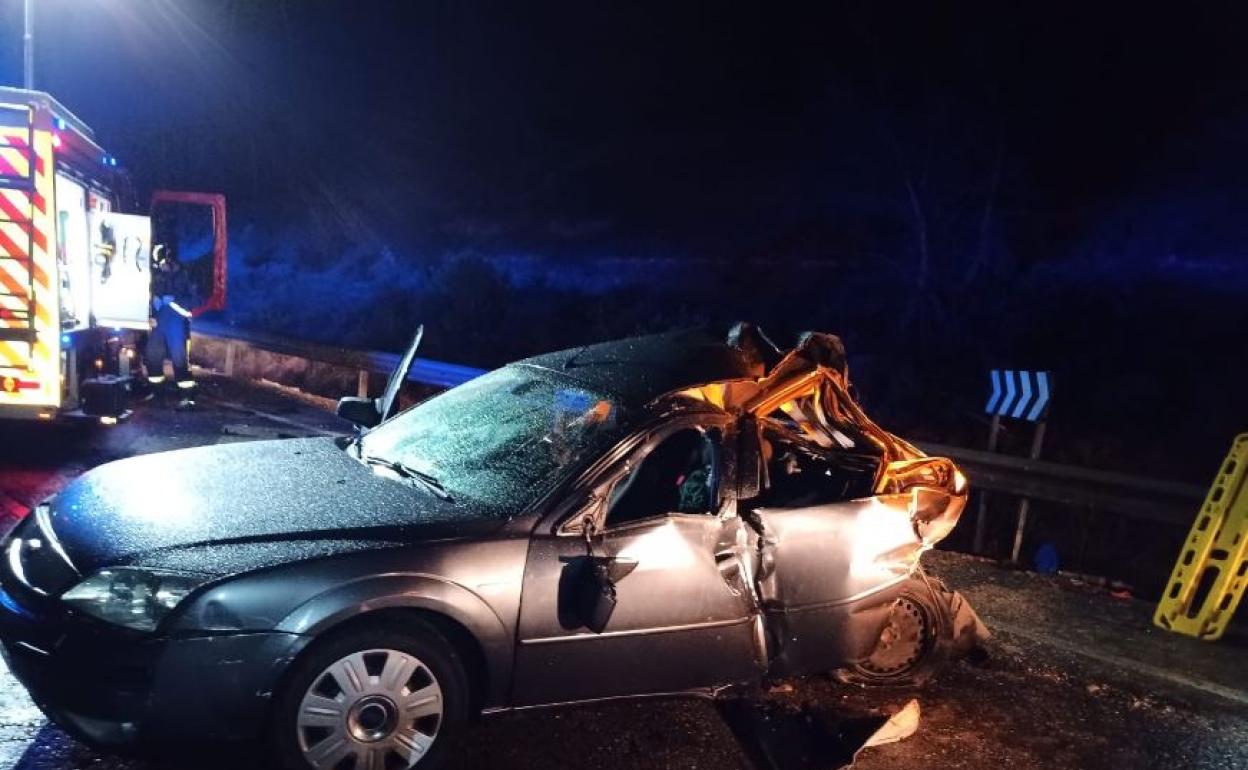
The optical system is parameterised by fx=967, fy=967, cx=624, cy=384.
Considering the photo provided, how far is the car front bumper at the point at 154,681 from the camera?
3.10 meters

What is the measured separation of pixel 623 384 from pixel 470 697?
4.81 ft

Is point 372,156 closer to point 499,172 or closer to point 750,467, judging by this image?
Answer: point 499,172

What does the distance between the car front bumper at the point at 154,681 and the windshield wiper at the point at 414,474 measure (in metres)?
0.86

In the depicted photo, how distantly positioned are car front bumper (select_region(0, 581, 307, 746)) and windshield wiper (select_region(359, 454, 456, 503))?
86 cm

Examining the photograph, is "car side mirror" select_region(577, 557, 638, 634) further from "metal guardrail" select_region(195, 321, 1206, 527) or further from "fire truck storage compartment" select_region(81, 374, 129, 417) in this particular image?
"fire truck storage compartment" select_region(81, 374, 129, 417)

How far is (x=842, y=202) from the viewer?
132 ft

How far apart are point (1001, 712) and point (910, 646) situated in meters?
0.50

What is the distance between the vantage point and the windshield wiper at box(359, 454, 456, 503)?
3.89 meters

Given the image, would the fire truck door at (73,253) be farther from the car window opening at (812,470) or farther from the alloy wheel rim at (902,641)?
the alloy wheel rim at (902,641)

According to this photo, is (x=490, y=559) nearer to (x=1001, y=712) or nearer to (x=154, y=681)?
(x=154, y=681)

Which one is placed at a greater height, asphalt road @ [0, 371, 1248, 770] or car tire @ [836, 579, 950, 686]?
car tire @ [836, 579, 950, 686]

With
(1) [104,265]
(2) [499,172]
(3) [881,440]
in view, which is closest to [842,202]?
(2) [499,172]

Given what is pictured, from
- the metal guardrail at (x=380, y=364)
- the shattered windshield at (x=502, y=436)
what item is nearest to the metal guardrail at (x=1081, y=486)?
the shattered windshield at (x=502, y=436)

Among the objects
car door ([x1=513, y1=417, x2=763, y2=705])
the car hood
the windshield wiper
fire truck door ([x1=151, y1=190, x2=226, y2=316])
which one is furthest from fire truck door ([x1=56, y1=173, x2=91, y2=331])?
car door ([x1=513, y1=417, x2=763, y2=705])
